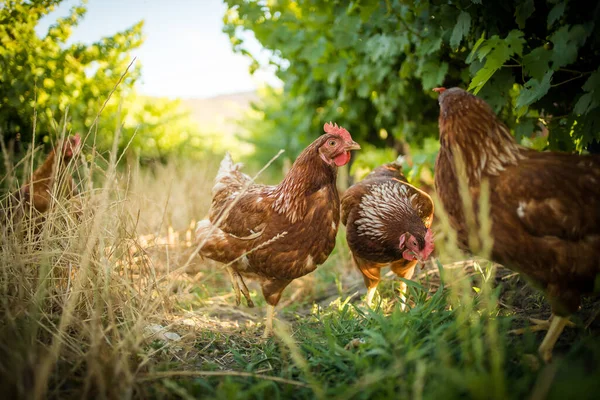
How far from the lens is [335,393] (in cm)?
171

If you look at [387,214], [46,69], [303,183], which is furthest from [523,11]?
[46,69]

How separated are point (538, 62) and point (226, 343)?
2630mm

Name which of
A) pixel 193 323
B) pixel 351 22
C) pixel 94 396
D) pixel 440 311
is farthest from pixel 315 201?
pixel 351 22

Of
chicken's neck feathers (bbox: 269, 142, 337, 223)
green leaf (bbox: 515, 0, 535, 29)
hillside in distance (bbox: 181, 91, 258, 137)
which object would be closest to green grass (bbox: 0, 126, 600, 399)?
chicken's neck feathers (bbox: 269, 142, 337, 223)

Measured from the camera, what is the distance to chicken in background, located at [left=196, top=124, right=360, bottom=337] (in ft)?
9.05

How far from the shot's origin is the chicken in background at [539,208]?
183cm

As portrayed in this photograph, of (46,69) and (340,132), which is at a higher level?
(46,69)

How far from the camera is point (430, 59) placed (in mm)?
3395

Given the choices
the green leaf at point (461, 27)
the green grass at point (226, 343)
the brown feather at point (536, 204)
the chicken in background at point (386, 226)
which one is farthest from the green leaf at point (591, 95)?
the chicken in background at point (386, 226)

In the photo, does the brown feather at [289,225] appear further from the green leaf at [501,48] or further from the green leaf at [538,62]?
the green leaf at [538,62]

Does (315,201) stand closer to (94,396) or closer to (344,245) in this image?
(94,396)

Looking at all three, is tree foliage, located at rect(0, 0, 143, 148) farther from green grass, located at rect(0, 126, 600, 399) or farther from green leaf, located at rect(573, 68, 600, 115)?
green leaf, located at rect(573, 68, 600, 115)

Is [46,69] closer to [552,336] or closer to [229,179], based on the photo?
[229,179]

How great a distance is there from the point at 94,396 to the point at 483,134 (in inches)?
89.6
